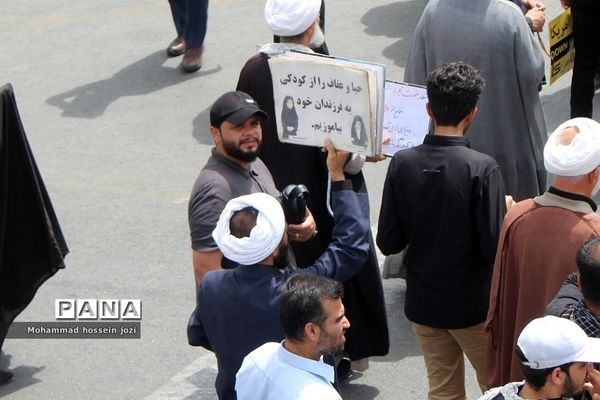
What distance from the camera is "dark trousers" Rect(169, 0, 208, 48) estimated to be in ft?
31.7

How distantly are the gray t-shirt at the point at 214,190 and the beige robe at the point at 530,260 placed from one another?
3.62 ft

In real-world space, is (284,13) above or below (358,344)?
above

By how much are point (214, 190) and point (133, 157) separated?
376 cm

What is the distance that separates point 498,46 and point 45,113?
191 inches

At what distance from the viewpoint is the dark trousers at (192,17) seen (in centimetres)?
965

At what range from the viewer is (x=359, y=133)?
4.81 meters

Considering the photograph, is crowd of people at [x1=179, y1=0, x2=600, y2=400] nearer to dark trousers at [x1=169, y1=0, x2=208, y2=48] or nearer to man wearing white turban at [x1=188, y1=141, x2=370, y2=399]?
man wearing white turban at [x1=188, y1=141, x2=370, y2=399]

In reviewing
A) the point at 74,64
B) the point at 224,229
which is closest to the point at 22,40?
the point at 74,64

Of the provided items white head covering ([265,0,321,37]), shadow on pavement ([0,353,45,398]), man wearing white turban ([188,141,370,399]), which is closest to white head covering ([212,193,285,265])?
man wearing white turban ([188,141,370,399])

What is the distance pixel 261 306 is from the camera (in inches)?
163

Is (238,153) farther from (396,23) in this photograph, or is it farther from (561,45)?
(396,23)

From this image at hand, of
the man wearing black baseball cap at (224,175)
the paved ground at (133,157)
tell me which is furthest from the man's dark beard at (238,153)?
the paved ground at (133,157)

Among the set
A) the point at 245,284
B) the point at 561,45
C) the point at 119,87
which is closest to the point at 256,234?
the point at 245,284

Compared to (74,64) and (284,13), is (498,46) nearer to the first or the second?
(284,13)
